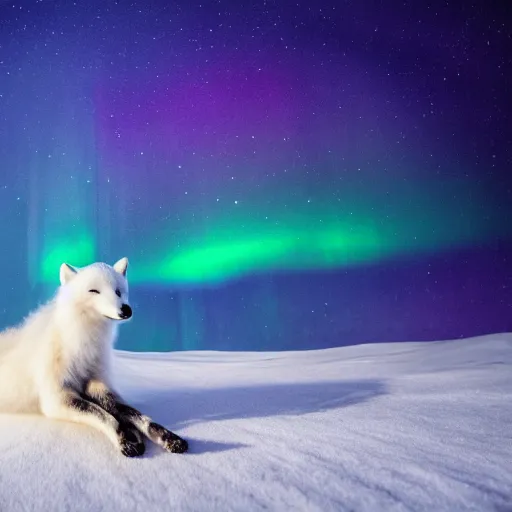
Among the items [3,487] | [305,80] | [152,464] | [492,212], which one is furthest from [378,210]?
[3,487]

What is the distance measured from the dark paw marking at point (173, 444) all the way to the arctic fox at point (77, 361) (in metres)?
0.03

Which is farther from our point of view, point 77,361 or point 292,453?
point 77,361

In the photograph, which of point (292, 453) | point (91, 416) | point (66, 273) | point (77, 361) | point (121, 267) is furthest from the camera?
point (121, 267)

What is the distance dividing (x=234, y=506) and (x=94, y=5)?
4.45 metres

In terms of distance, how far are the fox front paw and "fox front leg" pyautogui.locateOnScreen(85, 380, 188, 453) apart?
0.04 meters

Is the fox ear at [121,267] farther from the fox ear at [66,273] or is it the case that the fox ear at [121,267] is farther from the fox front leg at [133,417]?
the fox front leg at [133,417]

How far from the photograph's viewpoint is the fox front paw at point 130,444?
1149 millimetres

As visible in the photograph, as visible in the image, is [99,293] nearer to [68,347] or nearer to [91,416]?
[68,347]

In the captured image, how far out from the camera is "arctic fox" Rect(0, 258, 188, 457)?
1.34 metres

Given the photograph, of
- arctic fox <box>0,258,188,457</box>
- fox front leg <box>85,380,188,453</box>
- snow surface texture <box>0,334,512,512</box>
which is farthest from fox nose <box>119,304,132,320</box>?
snow surface texture <box>0,334,512,512</box>

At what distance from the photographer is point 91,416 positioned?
1.30 m

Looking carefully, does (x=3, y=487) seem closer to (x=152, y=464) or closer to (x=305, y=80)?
(x=152, y=464)

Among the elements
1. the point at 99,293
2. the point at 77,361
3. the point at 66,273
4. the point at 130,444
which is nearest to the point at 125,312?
the point at 99,293

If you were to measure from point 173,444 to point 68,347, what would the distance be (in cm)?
60
